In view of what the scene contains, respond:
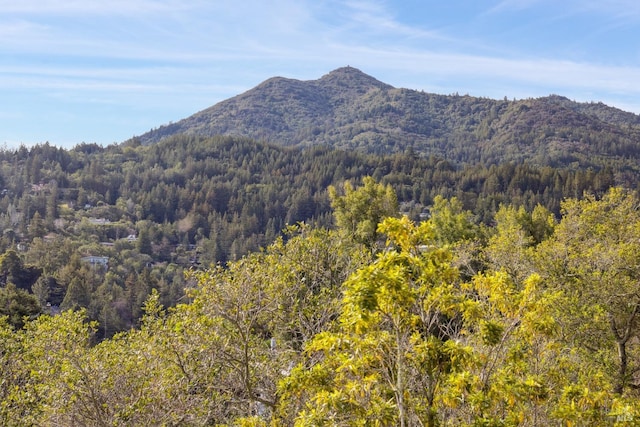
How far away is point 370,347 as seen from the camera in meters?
5.73

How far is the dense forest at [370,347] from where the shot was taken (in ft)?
18.5

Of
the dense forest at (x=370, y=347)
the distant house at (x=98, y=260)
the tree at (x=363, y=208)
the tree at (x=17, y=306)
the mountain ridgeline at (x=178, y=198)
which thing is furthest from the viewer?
the distant house at (x=98, y=260)

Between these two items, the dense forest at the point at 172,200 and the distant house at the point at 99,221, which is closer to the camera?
the dense forest at the point at 172,200

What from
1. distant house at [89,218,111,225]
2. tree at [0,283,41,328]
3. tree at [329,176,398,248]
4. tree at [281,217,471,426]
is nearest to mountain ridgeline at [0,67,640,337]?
distant house at [89,218,111,225]

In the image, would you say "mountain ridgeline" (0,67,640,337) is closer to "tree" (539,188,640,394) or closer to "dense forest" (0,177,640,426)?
"dense forest" (0,177,640,426)

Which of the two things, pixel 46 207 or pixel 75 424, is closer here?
pixel 75 424

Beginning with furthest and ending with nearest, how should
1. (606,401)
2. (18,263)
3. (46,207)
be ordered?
(46,207) < (18,263) < (606,401)

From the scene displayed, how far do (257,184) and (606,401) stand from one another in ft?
461

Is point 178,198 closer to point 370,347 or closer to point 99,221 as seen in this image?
point 99,221

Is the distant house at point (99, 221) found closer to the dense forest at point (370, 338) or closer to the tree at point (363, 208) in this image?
the dense forest at point (370, 338)

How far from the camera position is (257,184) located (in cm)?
14512

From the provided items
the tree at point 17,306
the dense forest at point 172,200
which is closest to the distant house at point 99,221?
the dense forest at point 172,200

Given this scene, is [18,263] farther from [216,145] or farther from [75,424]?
[216,145]

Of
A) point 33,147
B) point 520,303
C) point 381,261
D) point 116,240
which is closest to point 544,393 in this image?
point 520,303
